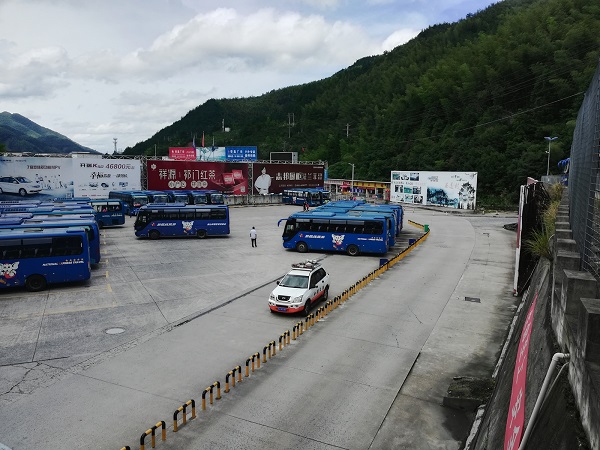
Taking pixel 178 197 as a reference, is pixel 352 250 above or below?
below

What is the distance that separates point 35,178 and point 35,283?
38.8 metres

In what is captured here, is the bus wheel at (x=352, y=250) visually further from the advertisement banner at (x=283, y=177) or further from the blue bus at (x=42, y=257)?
the advertisement banner at (x=283, y=177)

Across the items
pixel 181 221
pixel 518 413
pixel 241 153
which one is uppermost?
pixel 241 153

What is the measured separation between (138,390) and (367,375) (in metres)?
6.17

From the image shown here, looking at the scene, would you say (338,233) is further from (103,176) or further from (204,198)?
(103,176)

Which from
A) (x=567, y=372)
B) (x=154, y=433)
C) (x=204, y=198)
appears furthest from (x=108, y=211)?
(x=567, y=372)

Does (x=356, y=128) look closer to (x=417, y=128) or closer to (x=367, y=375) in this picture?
(x=417, y=128)

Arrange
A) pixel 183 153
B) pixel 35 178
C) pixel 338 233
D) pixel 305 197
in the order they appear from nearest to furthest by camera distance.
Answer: pixel 338 233, pixel 35 178, pixel 305 197, pixel 183 153

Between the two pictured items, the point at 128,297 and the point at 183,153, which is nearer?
the point at 128,297

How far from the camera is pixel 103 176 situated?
2324 inches

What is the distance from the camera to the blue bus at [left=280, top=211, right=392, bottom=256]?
3069cm

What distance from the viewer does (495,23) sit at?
129 metres

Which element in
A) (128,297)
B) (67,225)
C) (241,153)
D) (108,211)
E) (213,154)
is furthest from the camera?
(213,154)

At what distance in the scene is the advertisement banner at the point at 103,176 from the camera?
57.4m
